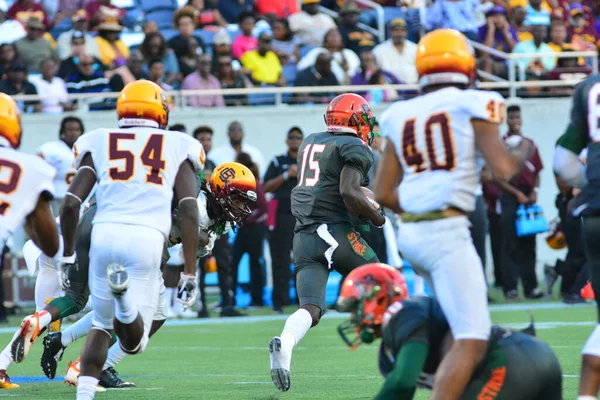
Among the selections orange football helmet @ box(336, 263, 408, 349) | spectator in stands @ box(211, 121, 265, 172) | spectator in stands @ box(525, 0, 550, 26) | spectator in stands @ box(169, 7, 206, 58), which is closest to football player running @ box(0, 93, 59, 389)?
orange football helmet @ box(336, 263, 408, 349)

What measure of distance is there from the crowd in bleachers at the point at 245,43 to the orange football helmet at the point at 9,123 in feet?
32.0

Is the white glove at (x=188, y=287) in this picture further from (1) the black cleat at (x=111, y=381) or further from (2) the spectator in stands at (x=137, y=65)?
(2) the spectator in stands at (x=137, y=65)

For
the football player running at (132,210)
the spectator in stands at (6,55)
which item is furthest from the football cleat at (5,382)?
the spectator in stands at (6,55)

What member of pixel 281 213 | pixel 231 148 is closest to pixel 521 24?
pixel 231 148

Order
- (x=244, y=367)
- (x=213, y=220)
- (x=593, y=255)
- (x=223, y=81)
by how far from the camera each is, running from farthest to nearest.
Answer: (x=223, y=81) < (x=244, y=367) < (x=213, y=220) < (x=593, y=255)

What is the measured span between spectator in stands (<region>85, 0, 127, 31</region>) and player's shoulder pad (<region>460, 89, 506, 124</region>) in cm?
1242

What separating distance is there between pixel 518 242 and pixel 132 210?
9.20 m

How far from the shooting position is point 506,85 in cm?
1623

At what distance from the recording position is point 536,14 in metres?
19.1

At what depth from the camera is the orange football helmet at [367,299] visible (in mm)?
4844

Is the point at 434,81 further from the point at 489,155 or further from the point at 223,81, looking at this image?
the point at 223,81

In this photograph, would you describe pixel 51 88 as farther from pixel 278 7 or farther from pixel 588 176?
pixel 588 176

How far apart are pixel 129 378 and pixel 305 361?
5.00 feet

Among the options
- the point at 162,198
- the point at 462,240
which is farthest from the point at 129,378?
the point at 462,240
